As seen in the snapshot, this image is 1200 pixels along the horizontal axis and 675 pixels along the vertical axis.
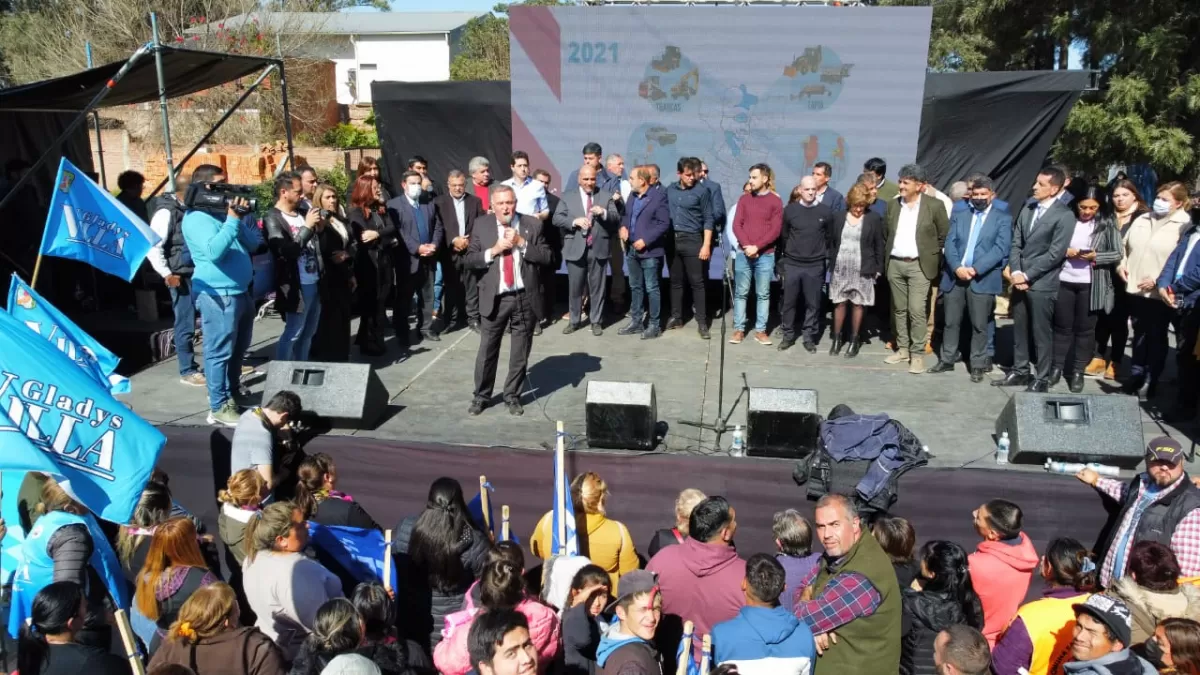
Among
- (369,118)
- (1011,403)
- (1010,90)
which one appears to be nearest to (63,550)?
(1011,403)

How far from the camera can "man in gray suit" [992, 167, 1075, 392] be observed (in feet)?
24.3

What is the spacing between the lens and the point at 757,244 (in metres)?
8.91

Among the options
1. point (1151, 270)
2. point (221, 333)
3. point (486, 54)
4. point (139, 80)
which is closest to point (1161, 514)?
point (1151, 270)

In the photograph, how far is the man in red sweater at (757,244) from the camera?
29.0ft

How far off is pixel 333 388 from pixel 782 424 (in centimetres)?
312

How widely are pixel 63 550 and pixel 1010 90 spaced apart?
32.2 feet

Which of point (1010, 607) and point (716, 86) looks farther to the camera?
point (716, 86)

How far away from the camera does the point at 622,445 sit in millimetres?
6469

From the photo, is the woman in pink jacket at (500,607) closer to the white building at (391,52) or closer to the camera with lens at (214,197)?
the camera with lens at (214,197)

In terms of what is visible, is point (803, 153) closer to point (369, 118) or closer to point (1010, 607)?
point (1010, 607)

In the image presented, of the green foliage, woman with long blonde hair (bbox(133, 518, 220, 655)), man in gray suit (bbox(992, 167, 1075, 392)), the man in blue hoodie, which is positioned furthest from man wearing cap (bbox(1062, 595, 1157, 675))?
the green foliage

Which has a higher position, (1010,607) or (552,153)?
(552,153)

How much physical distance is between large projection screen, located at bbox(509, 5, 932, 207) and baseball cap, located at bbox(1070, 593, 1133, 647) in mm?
7290

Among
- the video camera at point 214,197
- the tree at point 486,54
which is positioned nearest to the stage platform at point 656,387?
the video camera at point 214,197
